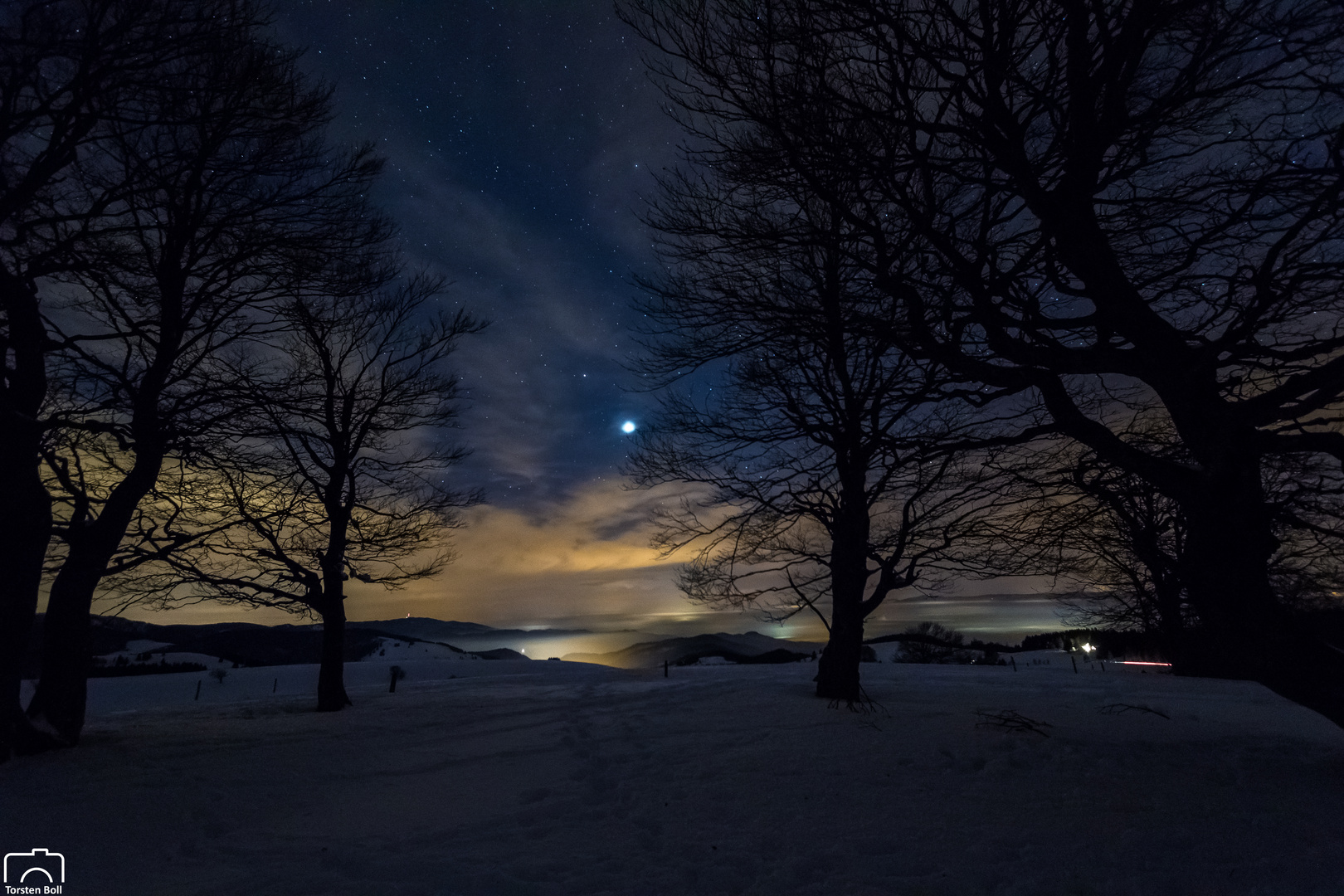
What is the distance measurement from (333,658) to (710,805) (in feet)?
33.2

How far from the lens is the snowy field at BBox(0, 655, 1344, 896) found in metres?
3.31

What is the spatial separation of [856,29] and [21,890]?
756 cm

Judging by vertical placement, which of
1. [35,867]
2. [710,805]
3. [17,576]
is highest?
[17,576]

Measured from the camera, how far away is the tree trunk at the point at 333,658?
1128cm

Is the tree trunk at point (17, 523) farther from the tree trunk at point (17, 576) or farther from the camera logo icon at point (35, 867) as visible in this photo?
the camera logo icon at point (35, 867)

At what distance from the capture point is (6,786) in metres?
5.37

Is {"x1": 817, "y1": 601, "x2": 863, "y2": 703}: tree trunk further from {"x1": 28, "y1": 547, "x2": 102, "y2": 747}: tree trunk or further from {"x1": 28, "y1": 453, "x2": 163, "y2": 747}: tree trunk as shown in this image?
{"x1": 28, "y1": 547, "x2": 102, "y2": 747}: tree trunk

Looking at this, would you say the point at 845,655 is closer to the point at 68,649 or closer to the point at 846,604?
the point at 846,604

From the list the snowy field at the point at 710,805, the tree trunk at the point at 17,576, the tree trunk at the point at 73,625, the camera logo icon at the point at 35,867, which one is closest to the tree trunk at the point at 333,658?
the snowy field at the point at 710,805

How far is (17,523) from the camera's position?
6.40 metres

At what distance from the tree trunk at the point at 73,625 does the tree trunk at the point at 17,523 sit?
1.18ft

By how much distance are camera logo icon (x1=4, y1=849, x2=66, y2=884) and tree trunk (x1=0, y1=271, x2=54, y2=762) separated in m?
3.71

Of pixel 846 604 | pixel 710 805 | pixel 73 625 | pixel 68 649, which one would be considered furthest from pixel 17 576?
pixel 846 604

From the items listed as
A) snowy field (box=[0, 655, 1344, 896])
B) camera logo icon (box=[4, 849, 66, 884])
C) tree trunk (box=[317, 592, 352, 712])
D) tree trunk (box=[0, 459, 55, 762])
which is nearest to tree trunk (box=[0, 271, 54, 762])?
tree trunk (box=[0, 459, 55, 762])
